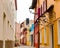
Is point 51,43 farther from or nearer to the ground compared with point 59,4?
nearer to the ground

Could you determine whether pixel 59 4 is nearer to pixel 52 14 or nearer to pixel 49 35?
pixel 52 14

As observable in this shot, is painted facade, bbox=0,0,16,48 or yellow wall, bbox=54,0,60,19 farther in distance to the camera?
yellow wall, bbox=54,0,60,19

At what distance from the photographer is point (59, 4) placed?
11250 millimetres

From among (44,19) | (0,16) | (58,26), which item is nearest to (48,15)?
(44,19)

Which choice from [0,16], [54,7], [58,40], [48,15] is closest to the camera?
[0,16]

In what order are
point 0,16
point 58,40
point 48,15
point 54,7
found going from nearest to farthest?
point 0,16 → point 58,40 → point 54,7 → point 48,15

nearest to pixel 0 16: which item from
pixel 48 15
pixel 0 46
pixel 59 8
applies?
pixel 0 46

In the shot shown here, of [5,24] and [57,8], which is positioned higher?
[57,8]

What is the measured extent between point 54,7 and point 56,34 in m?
1.42

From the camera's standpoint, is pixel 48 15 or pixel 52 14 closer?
pixel 52 14

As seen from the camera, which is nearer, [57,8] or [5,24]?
[57,8]

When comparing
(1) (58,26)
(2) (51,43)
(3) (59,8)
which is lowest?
(2) (51,43)

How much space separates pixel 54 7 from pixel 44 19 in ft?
7.00

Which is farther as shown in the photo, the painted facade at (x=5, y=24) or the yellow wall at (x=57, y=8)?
the yellow wall at (x=57, y=8)
